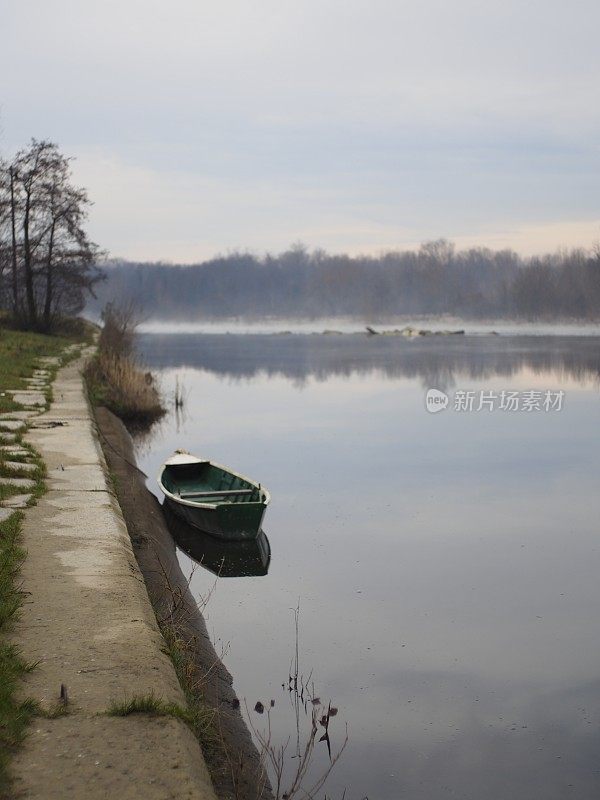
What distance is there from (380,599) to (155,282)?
152250mm

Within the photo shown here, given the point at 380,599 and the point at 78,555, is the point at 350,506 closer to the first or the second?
the point at 380,599

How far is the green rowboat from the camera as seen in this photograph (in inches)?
423

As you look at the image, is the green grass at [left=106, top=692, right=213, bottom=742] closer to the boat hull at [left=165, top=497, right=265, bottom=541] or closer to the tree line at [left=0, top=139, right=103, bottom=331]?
the boat hull at [left=165, top=497, right=265, bottom=541]

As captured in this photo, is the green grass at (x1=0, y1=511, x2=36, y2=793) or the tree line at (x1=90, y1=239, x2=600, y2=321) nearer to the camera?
the green grass at (x1=0, y1=511, x2=36, y2=793)

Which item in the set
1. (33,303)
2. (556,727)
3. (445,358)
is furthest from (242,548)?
(445,358)

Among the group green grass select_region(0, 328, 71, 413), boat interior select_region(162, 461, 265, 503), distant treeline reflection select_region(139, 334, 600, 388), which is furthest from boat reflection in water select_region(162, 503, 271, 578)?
distant treeline reflection select_region(139, 334, 600, 388)

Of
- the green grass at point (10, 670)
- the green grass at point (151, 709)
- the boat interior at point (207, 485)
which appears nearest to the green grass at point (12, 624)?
the green grass at point (10, 670)

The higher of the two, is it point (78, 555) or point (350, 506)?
point (78, 555)

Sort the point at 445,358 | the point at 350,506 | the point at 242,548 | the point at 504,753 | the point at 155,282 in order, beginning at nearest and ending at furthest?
the point at 504,753, the point at 242,548, the point at 350,506, the point at 445,358, the point at 155,282

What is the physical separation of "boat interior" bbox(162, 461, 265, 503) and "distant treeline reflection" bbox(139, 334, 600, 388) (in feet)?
65.3

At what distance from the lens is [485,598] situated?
29.6 ft

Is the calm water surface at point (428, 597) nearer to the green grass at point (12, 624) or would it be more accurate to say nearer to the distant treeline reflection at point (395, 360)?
the green grass at point (12, 624)

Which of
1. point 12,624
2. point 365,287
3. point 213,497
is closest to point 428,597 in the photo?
point 213,497

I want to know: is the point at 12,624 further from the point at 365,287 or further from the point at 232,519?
the point at 365,287
